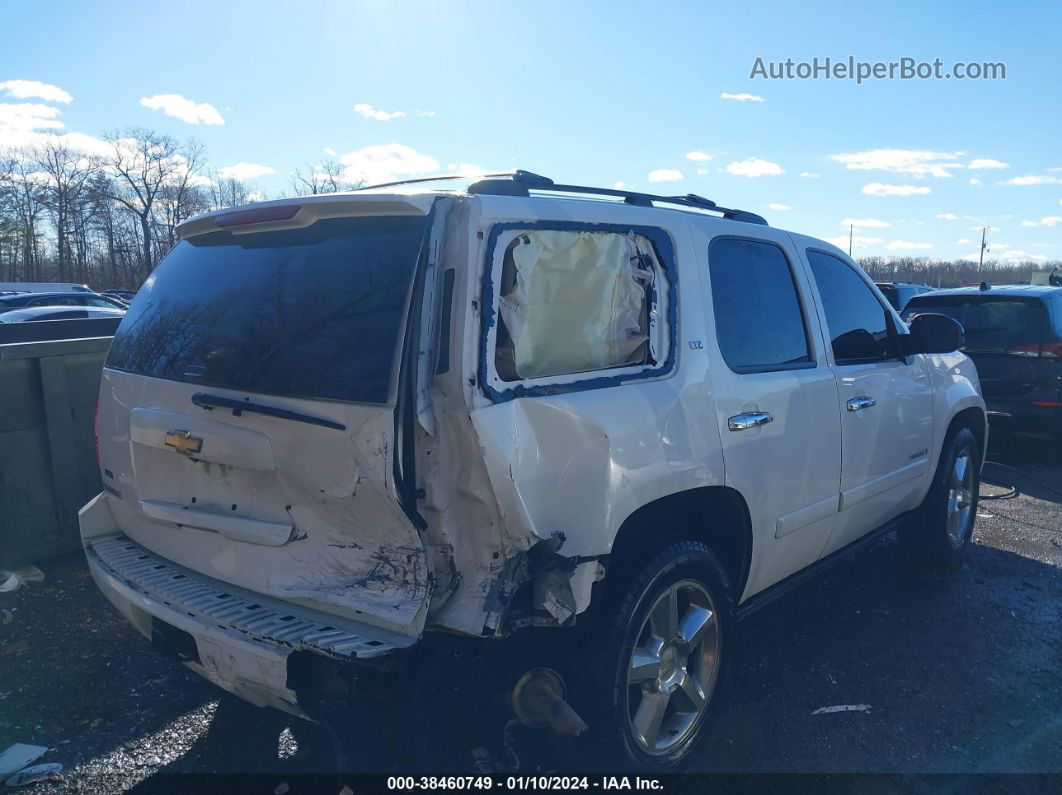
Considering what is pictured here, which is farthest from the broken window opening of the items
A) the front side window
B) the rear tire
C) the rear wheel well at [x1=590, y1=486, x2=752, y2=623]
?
the rear tire

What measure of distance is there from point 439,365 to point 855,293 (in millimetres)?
2869

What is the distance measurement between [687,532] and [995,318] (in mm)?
6710

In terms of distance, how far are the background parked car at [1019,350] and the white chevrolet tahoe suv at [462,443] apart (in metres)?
5.58

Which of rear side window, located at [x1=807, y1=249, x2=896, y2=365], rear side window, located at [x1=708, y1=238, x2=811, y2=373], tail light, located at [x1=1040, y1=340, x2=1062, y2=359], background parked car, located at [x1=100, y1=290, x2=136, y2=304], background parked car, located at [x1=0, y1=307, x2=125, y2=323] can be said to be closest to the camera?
rear side window, located at [x1=708, y1=238, x2=811, y2=373]

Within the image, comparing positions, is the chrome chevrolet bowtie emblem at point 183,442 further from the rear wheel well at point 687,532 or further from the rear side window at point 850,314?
the rear side window at point 850,314

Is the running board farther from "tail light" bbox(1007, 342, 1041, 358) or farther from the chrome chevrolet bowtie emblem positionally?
"tail light" bbox(1007, 342, 1041, 358)

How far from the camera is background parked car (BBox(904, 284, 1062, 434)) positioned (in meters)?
7.59

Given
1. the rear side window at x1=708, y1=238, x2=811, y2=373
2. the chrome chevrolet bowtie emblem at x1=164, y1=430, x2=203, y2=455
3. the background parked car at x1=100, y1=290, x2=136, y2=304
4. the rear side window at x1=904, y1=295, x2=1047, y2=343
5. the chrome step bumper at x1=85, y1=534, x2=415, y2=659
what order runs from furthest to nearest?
1. the background parked car at x1=100, y1=290, x2=136, y2=304
2. the rear side window at x1=904, y1=295, x2=1047, y2=343
3. the rear side window at x1=708, y1=238, x2=811, y2=373
4. the chrome chevrolet bowtie emblem at x1=164, y1=430, x2=203, y2=455
5. the chrome step bumper at x1=85, y1=534, x2=415, y2=659

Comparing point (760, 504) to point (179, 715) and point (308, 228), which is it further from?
point (179, 715)

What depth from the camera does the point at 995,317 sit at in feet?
26.2

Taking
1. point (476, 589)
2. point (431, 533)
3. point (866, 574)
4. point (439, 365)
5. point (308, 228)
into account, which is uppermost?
point (308, 228)

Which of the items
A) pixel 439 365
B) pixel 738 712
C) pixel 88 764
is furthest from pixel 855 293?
pixel 88 764

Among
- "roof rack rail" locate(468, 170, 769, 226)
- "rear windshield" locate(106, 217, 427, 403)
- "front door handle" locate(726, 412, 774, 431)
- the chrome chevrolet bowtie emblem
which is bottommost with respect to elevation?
"front door handle" locate(726, 412, 774, 431)

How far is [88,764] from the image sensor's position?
2.97 m
